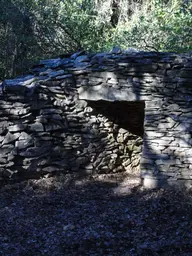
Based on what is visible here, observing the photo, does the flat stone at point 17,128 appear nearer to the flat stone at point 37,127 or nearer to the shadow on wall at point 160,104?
the flat stone at point 37,127

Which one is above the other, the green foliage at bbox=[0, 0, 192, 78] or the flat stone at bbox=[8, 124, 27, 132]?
the green foliage at bbox=[0, 0, 192, 78]

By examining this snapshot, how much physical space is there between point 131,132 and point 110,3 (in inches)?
232

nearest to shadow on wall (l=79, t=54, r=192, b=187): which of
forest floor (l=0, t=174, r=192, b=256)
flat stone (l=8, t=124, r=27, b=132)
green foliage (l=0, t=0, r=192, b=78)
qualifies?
forest floor (l=0, t=174, r=192, b=256)

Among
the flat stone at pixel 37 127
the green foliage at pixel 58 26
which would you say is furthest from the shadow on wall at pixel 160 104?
the green foliage at pixel 58 26

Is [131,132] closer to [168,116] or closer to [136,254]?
[168,116]

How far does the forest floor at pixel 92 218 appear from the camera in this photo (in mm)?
3381

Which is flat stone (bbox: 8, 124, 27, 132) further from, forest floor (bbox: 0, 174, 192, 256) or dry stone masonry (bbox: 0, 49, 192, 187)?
forest floor (bbox: 0, 174, 192, 256)

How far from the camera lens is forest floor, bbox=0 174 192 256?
338cm

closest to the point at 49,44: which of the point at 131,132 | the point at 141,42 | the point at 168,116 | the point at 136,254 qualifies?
the point at 141,42

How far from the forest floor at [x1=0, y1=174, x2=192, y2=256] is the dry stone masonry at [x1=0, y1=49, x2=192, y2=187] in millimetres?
263

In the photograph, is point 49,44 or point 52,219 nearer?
point 52,219

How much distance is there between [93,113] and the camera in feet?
16.1

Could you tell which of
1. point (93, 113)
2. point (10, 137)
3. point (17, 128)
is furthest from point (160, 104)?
point (10, 137)

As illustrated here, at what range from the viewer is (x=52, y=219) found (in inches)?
155
